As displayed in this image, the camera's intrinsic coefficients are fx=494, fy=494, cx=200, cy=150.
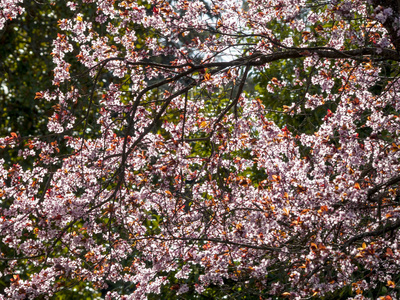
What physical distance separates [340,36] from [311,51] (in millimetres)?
898

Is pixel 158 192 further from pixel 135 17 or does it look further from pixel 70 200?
pixel 135 17


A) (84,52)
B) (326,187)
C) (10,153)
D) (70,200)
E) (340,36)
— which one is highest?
(10,153)

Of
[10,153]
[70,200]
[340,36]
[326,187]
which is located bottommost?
[326,187]

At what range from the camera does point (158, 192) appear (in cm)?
448

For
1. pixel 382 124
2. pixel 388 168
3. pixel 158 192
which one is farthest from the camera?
Answer: pixel 158 192

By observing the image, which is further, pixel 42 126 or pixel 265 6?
pixel 42 126

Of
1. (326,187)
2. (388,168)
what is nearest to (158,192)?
(326,187)

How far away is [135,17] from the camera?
4.68 metres

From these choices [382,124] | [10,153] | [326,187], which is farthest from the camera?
[10,153]

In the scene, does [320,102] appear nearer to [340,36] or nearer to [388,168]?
[340,36]

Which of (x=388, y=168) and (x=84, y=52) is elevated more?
(x=84, y=52)

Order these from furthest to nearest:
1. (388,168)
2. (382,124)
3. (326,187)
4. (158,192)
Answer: (158,192) → (382,124) → (388,168) → (326,187)

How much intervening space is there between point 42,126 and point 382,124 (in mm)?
5878

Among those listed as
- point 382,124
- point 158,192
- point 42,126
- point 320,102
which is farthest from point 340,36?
point 42,126
